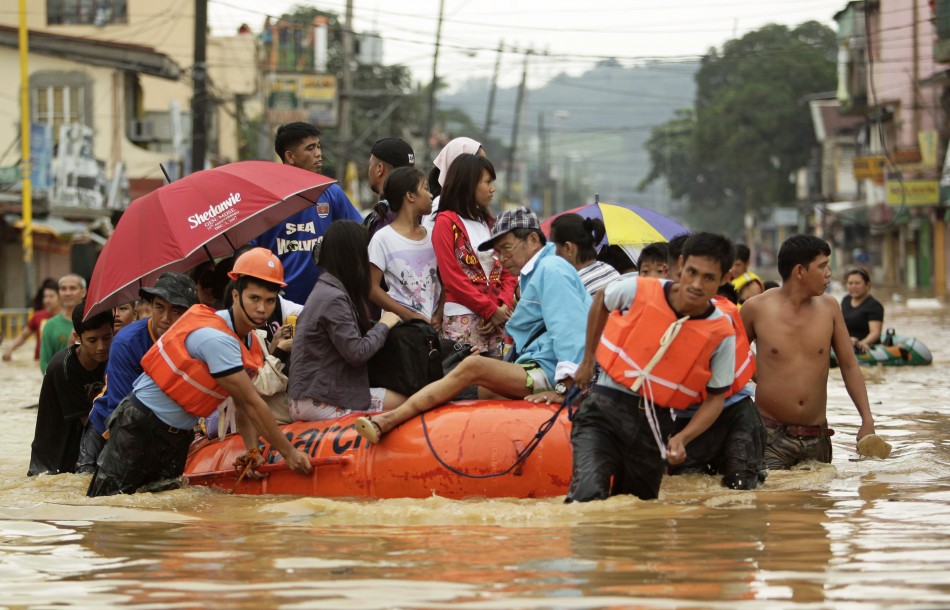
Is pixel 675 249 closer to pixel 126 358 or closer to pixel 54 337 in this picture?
pixel 126 358

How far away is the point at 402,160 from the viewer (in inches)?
388

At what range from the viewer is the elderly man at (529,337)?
8086 millimetres

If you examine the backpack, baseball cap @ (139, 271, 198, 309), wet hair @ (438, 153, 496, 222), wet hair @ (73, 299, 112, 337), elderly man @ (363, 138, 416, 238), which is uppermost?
elderly man @ (363, 138, 416, 238)

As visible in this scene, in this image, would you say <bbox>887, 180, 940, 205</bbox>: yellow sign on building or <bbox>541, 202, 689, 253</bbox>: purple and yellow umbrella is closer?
<bbox>541, 202, 689, 253</bbox>: purple and yellow umbrella

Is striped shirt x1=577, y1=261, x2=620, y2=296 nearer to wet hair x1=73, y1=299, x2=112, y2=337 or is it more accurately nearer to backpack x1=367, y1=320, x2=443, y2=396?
backpack x1=367, y1=320, x2=443, y2=396

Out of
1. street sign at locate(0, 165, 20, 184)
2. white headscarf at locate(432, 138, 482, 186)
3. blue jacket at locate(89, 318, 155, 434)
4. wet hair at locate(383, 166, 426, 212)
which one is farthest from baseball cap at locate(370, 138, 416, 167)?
street sign at locate(0, 165, 20, 184)

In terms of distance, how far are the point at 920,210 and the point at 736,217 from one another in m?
51.3

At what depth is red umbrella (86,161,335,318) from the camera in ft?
29.5

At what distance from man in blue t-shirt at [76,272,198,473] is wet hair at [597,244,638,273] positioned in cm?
366

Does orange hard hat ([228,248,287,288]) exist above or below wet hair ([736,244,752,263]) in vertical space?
above

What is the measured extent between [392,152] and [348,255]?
1724 millimetres

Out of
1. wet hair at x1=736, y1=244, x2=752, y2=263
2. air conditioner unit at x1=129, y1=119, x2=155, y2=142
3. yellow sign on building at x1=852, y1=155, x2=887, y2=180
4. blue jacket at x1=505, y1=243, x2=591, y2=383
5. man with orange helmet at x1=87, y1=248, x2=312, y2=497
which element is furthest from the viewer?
yellow sign on building at x1=852, y1=155, x2=887, y2=180

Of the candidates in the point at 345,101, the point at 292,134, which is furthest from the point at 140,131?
the point at 292,134

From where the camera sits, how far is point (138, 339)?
28.7ft
